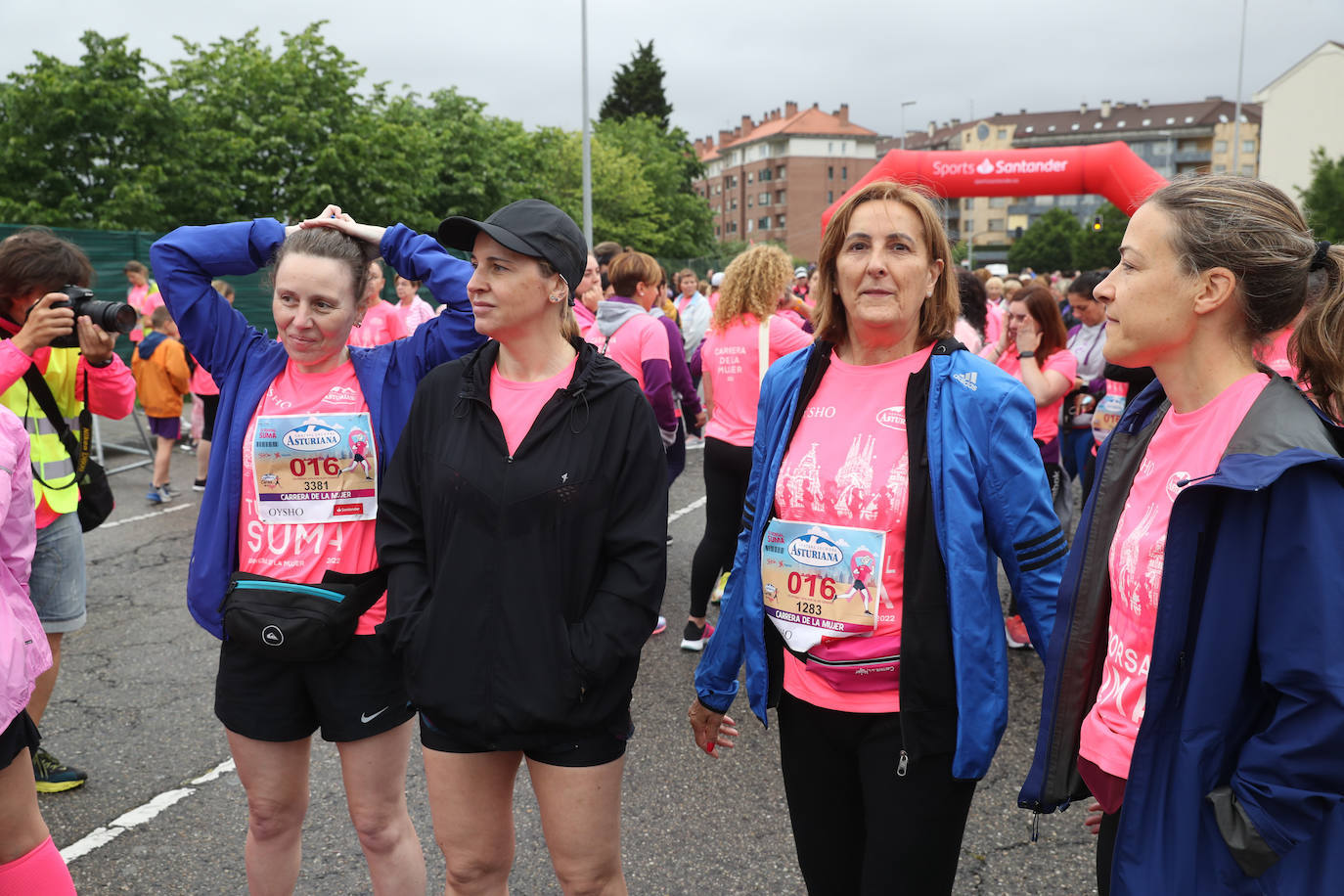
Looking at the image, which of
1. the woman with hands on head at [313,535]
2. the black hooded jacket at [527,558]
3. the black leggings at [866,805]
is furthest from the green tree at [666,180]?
the black leggings at [866,805]

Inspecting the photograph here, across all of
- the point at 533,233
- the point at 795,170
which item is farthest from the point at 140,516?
the point at 795,170

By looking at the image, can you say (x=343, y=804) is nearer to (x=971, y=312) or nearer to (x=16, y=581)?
(x=16, y=581)

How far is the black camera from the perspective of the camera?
125 inches

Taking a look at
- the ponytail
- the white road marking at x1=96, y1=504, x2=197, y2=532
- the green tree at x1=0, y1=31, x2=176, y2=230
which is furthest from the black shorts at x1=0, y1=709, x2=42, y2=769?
the green tree at x1=0, y1=31, x2=176, y2=230

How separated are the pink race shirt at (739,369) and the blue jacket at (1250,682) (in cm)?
376

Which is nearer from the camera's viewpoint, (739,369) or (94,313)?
(94,313)

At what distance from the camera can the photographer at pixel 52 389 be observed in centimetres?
321

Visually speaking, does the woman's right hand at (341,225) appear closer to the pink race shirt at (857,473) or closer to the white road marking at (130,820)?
the pink race shirt at (857,473)

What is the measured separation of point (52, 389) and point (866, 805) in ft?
11.1

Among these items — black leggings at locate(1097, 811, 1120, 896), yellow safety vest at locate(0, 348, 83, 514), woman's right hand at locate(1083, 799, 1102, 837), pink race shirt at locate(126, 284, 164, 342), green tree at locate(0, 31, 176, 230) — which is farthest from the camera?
green tree at locate(0, 31, 176, 230)

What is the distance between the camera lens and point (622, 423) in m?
2.29

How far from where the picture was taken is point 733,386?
5566 millimetres

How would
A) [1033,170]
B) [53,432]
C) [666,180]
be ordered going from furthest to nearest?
[666,180]
[1033,170]
[53,432]

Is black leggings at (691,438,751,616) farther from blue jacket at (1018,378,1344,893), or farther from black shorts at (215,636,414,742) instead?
blue jacket at (1018,378,1344,893)
